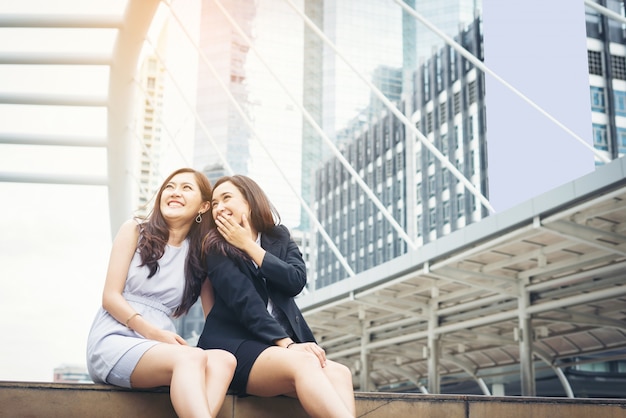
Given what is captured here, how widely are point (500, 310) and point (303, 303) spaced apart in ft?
11.2

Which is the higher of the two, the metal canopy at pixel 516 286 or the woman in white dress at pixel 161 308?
the metal canopy at pixel 516 286

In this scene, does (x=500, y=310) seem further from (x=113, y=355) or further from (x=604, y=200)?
(x=113, y=355)

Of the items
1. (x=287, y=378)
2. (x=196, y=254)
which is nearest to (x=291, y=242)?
(x=196, y=254)

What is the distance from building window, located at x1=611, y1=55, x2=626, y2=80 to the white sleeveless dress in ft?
180

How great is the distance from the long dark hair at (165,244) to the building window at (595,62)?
54823 millimetres

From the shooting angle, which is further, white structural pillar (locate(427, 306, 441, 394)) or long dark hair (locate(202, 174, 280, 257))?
white structural pillar (locate(427, 306, 441, 394))

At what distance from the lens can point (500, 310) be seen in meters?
13.8

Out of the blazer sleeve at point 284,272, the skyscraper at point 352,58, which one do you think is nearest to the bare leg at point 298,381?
the blazer sleeve at point 284,272

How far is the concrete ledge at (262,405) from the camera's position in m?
3.00

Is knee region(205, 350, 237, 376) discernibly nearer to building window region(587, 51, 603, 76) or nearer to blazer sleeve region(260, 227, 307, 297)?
blazer sleeve region(260, 227, 307, 297)

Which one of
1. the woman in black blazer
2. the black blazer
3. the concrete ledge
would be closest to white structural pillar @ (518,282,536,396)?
the concrete ledge

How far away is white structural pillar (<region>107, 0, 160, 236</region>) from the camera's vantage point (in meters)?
13.7

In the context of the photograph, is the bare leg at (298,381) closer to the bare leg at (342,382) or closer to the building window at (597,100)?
the bare leg at (342,382)

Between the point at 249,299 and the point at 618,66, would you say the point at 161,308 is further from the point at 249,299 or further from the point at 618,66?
the point at 618,66
